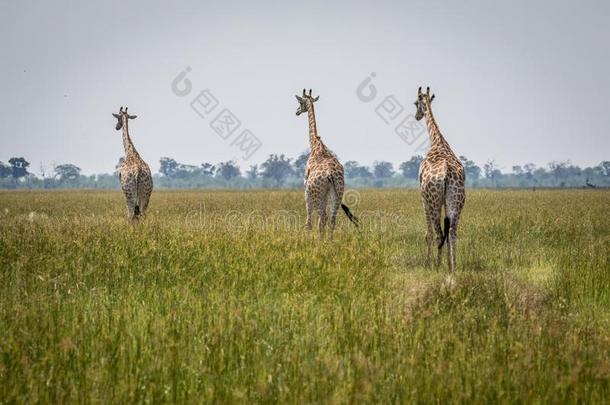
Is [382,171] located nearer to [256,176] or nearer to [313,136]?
[256,176]

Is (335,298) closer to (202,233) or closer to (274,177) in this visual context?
(202,233)

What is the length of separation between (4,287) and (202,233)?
4.40 metres

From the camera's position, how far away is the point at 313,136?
45.0 feet

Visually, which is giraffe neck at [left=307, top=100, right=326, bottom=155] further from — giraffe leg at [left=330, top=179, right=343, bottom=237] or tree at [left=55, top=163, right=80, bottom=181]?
tree at [left=55, top=163, right=80, bottom=181]

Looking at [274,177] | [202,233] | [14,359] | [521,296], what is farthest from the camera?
[274,177]

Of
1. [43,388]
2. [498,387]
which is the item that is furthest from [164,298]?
[498,387]

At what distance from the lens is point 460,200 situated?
29.9ft

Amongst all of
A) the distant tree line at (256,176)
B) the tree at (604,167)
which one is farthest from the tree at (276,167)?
the tree at (604,167)

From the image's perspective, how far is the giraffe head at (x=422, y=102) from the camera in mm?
11562

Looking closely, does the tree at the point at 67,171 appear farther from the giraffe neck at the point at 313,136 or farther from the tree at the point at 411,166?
the giraffe neck at the point at 313,136

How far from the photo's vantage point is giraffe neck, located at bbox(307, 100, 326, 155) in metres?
13.0

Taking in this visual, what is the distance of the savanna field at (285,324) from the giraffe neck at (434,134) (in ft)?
7.11

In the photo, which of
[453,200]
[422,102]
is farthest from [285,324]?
[422,102]

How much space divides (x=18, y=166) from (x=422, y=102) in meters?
150
